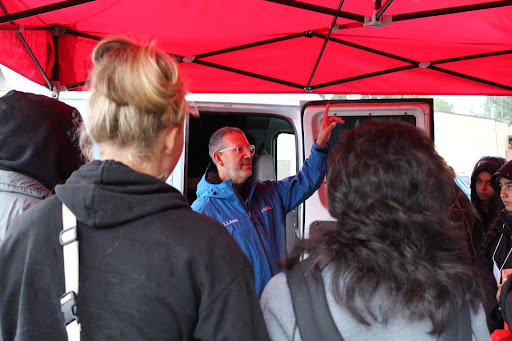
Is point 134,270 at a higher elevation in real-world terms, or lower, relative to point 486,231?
higher

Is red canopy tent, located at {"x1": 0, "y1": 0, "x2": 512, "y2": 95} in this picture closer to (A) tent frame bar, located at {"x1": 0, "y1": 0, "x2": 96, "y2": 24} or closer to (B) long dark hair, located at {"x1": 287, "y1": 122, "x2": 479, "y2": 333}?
(A) tent frame bar, located at {"x1": 0, "y1": 0, "x2": 96, "y2": 24}

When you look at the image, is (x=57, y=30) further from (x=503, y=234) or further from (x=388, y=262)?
(x=503, y=234)

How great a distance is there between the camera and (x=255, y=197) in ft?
9.81

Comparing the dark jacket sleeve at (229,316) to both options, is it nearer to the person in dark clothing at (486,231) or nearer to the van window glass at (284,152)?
the person in dark clothing at (486,231)

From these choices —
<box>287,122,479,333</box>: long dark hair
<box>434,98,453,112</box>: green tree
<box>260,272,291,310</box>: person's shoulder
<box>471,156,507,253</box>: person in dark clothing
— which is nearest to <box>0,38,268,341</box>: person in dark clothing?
<box>260,272,291,310</box>: person's shoulder

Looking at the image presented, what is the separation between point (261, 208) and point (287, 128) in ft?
10.5

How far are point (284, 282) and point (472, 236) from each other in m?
2.47

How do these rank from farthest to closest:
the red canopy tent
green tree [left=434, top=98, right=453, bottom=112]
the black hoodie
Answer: green tree [left=434, top=98, right=453, bottom=112], the red canopy tent, the black hoodie

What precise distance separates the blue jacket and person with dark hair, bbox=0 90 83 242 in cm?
137

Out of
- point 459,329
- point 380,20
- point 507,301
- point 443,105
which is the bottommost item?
point 507,301

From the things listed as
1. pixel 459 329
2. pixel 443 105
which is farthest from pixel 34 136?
pixel 443 105

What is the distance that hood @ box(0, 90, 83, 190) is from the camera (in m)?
1.42

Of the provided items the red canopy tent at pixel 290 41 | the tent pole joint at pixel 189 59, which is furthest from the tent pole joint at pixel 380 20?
the tent pole joint at pixel 189 59

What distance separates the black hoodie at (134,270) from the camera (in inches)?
38.4
